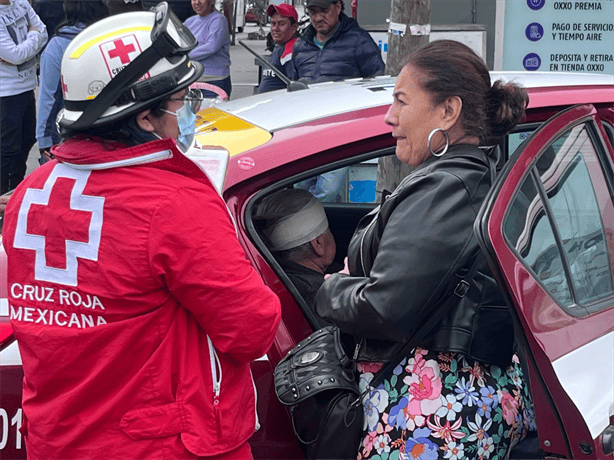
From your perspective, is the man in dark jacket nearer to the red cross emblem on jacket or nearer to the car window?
the car window

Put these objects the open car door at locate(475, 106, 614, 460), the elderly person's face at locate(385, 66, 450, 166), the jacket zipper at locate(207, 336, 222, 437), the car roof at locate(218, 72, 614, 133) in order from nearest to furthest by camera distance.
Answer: the jacket zipper at locate(207, 336, 222, 437)
the open car door at locate(475, 106, 614, 460)
the elderly person's face at locate(385, 66, 450, 166)
the car roof at locate(218, 72, 614, 133)

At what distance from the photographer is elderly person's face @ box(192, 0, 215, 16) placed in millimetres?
7902

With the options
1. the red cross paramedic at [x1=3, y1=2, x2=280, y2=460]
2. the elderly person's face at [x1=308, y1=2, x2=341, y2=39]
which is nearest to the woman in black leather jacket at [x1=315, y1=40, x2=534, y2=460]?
the red cross paramedic at [x1=3, y1=2, x2=280, y2=460]

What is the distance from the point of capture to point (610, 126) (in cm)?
269

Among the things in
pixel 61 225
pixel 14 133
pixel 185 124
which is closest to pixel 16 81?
pixel 14 133

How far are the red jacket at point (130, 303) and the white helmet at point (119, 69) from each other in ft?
0.26

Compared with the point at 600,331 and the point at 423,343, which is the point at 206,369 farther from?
the point at 600,331

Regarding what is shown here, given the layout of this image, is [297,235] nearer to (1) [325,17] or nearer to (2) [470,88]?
(2) [470,88]

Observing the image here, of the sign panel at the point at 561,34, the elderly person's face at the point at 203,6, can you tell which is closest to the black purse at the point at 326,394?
the sign panel at the point at 561,34

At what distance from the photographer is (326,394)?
→ 6.91 ft

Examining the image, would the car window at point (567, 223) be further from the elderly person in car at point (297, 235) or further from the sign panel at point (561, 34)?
the sign panel at point (561, 34)

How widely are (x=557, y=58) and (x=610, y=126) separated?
3.93 m

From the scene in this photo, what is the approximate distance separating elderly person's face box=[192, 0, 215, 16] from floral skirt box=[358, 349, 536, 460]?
6.51m

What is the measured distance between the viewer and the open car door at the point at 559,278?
1.84 m
